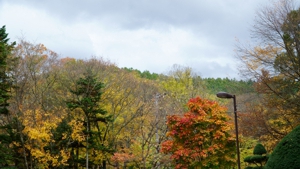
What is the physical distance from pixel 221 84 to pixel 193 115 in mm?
39114

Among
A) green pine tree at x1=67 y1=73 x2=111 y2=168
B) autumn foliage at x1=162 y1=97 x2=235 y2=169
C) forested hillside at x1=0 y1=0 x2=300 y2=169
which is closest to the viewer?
forested hillside at x1=0 y1=0 x2=300 y2=169

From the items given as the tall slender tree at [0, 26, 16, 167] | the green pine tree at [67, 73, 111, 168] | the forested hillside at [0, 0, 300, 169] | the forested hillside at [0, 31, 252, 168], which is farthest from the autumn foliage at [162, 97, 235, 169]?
the tall slender tree at [0, 26, 16, 167]

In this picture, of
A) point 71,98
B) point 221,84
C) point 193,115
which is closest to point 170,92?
point 71,98

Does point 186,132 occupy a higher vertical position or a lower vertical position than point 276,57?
lower

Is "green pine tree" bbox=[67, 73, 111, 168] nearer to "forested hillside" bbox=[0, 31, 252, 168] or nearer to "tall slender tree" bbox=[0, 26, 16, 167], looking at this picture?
"forested hillside" bbox=[0, 31, 252, 168]

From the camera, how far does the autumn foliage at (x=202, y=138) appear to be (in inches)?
662

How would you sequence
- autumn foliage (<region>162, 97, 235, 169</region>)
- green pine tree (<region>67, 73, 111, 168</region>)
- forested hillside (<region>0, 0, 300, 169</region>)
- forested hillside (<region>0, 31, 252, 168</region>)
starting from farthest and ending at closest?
green pine tree (<region>67, 73, 111, 168</region>), forested hillside (<region>0, 31, 252, 168</region>), autumn foliage (<region>162, 97, 235, 169</region>), forested hillside (<region>0, 0, 300, 169</region>)

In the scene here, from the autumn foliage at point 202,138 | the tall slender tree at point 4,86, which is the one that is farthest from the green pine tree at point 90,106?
the autumn foliage at point 202,138

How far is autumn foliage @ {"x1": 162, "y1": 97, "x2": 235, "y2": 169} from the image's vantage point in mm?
16812

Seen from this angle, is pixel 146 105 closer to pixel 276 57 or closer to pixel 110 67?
pixel 110 67

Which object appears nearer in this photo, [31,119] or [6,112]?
[6,112]

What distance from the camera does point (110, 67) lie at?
25.3 m

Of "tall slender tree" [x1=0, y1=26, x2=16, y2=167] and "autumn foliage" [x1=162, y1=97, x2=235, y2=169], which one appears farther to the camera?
"autumn foliage" [x1=162, y1=97, x2=235, y2=169]

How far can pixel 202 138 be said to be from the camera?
Result: 16.8 m
